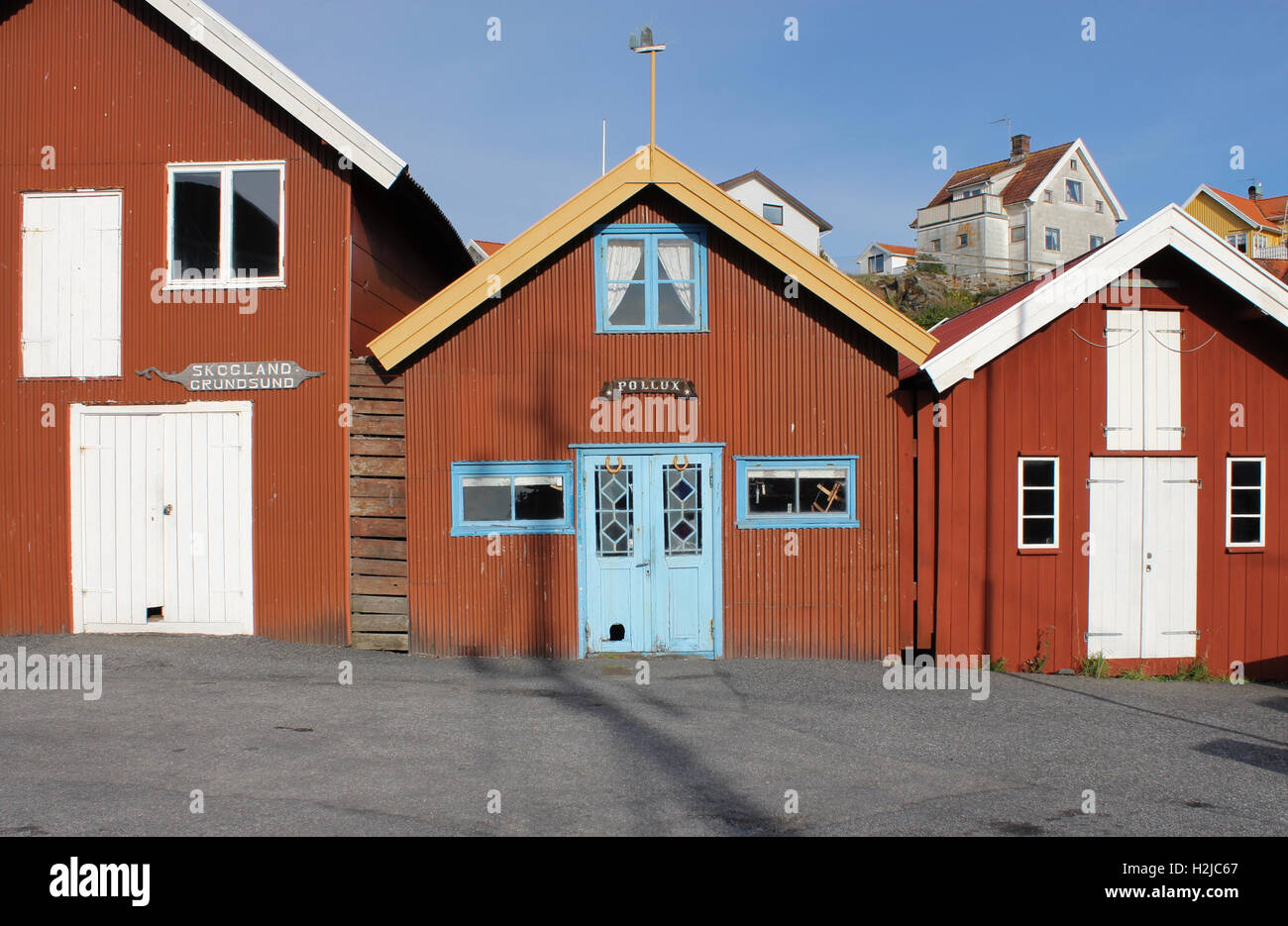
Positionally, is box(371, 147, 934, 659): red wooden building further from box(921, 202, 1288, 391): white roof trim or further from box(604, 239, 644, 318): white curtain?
box(921, 202, 1288, 391): white roof trim

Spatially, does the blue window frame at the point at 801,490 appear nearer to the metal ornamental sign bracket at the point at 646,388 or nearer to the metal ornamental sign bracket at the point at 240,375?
the metal ornamental sign bracket at the point at 646,388

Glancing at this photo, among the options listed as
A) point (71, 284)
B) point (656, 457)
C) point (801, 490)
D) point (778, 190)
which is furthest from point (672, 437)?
point (778, 190)

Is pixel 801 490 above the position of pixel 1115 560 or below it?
above

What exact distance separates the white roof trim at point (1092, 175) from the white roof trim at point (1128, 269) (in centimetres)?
4596

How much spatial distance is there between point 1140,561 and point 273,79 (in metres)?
11.6

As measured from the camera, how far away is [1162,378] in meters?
11.9

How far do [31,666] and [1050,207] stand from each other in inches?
2180

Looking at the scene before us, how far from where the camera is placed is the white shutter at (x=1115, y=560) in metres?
11.8

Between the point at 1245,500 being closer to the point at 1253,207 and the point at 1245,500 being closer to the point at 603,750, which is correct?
the point at 603,750

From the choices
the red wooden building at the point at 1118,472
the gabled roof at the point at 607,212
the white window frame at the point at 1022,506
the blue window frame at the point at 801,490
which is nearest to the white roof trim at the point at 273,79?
the gabled roof at the point at 607,212

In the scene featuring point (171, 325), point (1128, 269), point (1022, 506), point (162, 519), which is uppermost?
point (1128, 269)

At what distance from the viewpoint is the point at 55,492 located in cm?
1157

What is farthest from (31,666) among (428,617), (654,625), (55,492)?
(654,625)

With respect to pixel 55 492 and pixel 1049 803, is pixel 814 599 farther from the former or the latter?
pixel 55 492
